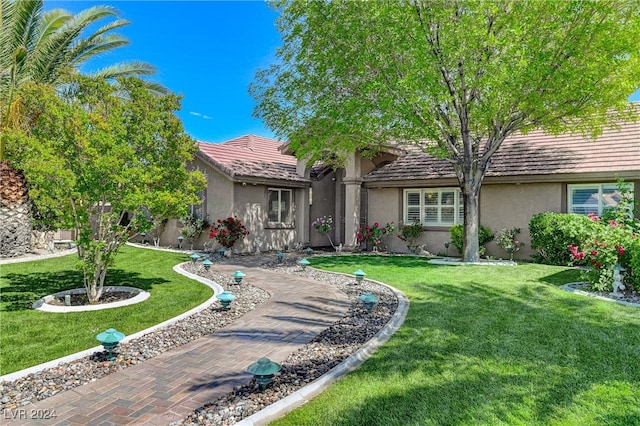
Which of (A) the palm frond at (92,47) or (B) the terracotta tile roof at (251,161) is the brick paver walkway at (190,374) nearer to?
(B) the terracotta tile roof at (251,161)

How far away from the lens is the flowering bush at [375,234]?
1847 centimetres

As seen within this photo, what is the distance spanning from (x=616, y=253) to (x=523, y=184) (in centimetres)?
734

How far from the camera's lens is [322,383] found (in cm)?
468

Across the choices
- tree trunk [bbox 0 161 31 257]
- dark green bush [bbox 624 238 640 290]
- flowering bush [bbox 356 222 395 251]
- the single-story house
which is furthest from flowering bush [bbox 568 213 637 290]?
tree trunk [bbox 0 161 31 257]

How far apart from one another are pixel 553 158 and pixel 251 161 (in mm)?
13177

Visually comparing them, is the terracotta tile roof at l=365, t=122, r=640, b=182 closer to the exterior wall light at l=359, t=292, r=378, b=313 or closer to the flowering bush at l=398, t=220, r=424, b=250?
the flowering bush at l=398, t=220, r=424, b=250

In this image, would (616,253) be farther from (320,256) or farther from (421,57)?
(320,256)

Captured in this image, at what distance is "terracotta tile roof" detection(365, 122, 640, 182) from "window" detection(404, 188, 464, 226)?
3.31 ft

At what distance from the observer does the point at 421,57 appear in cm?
1138

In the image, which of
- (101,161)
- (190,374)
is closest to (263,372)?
(190,374)

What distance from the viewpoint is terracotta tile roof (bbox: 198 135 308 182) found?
17.5 meters

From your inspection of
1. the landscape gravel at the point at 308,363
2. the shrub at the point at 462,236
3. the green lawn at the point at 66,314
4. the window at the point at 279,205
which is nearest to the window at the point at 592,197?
the shrub at the point at 462,236

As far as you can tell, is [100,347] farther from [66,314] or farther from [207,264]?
[207,264]

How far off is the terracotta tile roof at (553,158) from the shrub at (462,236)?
2168mm
